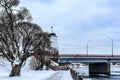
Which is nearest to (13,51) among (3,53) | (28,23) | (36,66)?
(3,53)

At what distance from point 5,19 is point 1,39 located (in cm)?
302

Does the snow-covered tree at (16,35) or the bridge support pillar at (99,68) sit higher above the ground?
the snow-covered tree at (16,35)

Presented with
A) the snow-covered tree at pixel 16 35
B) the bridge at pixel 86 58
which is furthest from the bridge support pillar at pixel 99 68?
the snow-covered tree at pixel 16 35

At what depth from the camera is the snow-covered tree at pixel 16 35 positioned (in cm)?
5259

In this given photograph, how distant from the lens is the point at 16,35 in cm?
5553

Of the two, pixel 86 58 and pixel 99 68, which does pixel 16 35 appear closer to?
pixel 86 58

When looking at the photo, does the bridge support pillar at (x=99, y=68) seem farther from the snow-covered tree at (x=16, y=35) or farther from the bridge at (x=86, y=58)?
the snow-covered tree at (x=16, y=35)

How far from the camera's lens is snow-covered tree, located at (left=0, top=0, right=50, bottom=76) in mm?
52594

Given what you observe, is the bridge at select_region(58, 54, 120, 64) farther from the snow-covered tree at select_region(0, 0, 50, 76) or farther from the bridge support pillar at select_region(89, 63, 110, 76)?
the snow-covered tree at select_region(0, 0, 50, 76)

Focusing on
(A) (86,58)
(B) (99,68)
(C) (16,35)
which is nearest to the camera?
(C) (16,35)

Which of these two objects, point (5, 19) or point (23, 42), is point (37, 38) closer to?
point (23, 42)

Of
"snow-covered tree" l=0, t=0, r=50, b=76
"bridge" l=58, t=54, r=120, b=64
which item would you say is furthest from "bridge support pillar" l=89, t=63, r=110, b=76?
"snow-covered tree" l=0, t=0, r=50, b=76

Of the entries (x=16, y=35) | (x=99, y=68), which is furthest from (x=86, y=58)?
(x=16, y=35)

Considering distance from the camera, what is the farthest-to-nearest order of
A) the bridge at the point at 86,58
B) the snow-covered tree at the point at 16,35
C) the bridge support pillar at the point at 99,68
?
the bridge support pillar at the point at 99,68
the bridge at the point at 86,58
the snow-covered tree at the point at 16,35
